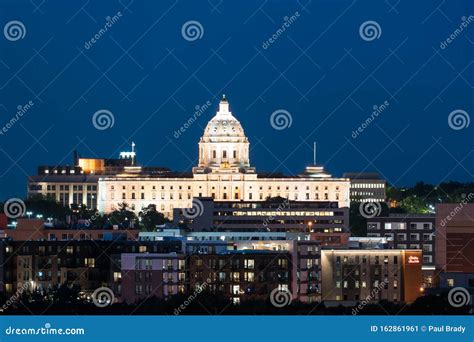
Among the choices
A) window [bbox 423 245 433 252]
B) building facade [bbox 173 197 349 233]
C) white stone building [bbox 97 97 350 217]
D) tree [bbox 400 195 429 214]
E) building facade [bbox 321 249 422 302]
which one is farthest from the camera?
white stone building [bbox 97 97 350 217]

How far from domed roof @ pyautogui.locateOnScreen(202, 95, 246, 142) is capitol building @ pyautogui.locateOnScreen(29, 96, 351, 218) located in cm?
173

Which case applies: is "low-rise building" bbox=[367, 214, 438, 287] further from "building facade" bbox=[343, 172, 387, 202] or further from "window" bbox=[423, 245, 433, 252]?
"building facade" bbox=[343, 172, 387, 202]

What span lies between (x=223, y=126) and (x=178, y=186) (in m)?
8.06

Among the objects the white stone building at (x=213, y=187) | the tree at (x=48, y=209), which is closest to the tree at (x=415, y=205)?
the white stone building at (x=213, y=187)

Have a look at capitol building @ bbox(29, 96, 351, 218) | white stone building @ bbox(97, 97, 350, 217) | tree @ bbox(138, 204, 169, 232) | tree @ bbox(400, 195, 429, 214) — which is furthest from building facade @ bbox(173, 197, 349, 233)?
white stone building @ bbox(97, 97, 350, 217)

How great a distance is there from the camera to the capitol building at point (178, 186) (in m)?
94.0

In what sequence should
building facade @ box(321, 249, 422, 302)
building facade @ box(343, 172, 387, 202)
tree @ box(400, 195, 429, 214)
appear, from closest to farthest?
building facade @ box(321, 249, 422, 302), tree @ box(400, 195, 429, 214), building facade @ box(343, 172, 387, 202)

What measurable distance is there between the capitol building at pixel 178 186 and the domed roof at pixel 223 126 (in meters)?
1.73

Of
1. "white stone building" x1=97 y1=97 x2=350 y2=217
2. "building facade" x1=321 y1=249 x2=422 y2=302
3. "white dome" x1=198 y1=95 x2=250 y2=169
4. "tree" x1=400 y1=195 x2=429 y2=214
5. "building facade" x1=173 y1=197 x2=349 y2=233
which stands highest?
"white dome" x1=198 y1=95 x2=250 y2=169

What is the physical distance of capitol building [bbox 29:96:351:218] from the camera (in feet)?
308

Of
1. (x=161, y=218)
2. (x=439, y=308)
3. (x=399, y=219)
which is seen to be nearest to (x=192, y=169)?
(x=161, y=218)

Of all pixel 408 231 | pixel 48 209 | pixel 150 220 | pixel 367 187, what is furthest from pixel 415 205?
pixel 367 187

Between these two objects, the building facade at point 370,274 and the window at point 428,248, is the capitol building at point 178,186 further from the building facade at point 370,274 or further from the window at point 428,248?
the building facade at point 370,274
